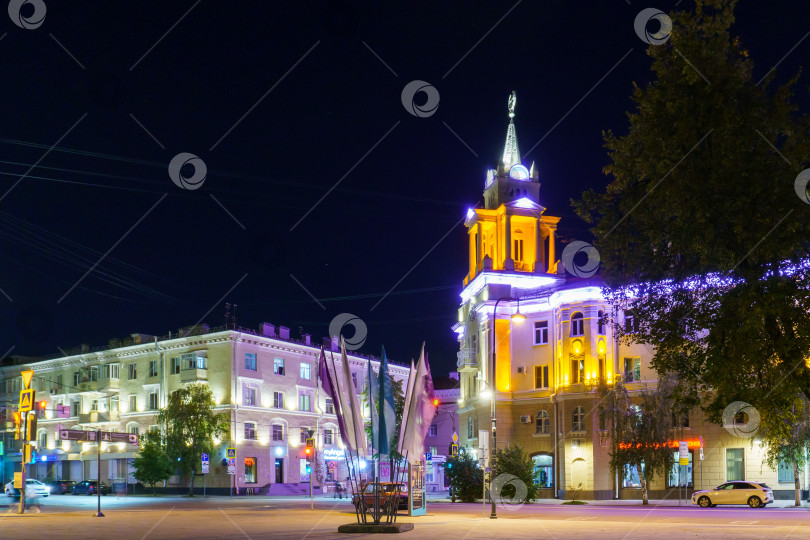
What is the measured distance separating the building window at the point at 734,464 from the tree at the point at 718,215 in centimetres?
4001

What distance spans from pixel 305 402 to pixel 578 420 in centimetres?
2922

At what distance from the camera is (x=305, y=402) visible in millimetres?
81375

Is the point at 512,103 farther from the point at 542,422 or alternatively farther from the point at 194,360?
the point at 194,360

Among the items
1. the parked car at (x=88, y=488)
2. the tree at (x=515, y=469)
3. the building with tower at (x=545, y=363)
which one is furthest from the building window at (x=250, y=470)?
the tree at (x=515, y=469)

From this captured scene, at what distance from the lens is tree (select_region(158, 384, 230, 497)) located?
67938 mm

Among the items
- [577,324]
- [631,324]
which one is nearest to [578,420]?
[577,324]

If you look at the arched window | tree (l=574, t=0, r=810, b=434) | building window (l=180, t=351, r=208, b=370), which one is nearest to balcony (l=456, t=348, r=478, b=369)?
the arched window

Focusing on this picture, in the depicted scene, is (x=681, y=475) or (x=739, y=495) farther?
(x=681, y=475)

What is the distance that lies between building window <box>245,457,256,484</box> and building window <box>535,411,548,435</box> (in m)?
24.1

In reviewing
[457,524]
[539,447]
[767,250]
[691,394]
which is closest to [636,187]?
[767,250]

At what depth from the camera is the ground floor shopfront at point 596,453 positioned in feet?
178

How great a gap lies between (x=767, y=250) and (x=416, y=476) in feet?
75.6

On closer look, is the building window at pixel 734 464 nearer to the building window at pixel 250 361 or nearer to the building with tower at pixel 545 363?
the building with tower at pixel 545 363

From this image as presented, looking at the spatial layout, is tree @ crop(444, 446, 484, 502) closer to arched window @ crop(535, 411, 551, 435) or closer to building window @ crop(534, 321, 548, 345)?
arched window @ crop(535, 411, 551, 435)
